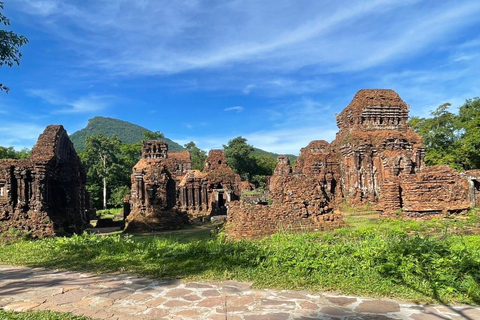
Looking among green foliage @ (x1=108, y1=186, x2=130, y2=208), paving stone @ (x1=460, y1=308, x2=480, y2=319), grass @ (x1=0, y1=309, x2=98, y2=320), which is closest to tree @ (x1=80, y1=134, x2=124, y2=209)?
green foliage @ (x1=108, y1=186, x2=130, y2=208)

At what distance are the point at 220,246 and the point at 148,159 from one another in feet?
110

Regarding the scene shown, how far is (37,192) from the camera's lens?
13984 mm

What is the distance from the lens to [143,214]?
20.3m

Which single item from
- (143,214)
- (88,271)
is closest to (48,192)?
(143,214)

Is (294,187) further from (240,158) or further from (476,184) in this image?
(240,158)

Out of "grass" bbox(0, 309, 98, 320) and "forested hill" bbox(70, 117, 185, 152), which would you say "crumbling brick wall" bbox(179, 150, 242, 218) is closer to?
"grass" bbox(0, 309, 98, 320)

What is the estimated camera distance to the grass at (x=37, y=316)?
14.3 ft

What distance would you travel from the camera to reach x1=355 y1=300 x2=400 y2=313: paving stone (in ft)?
14.6

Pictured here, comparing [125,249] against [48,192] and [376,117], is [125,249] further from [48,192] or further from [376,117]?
[376,117]

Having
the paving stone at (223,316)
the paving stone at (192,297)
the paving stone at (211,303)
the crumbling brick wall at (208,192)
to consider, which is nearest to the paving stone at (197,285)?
the paving stone at (192,297)

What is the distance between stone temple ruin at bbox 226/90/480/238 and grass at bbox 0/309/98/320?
7173 millimetres

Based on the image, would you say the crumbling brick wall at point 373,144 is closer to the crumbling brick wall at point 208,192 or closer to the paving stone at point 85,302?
the crumbling brick wall at point 208,192

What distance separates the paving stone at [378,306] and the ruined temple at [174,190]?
52.5ft

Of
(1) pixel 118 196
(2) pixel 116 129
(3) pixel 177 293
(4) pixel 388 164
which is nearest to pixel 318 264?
(3) pixel 177 293
